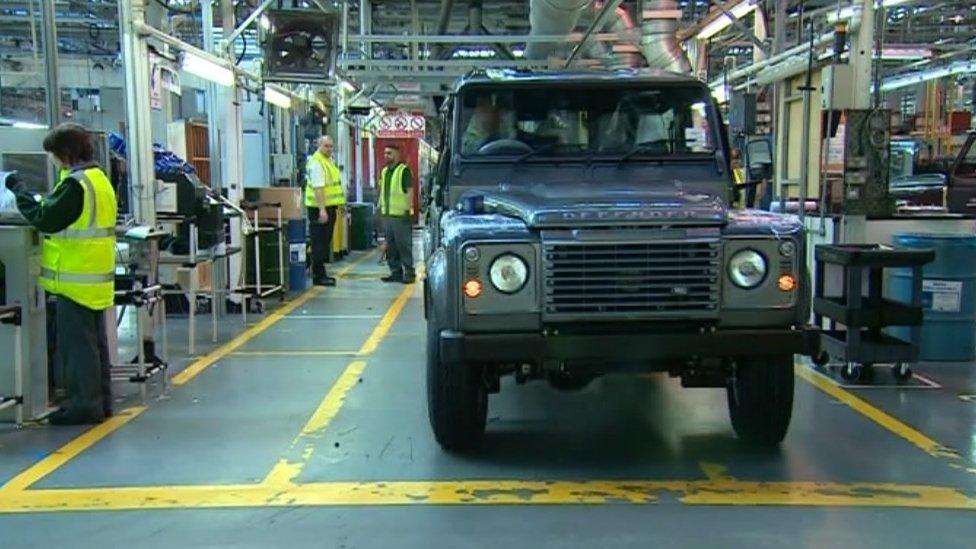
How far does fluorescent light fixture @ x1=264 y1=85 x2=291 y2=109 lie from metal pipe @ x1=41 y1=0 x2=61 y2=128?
16.8 feet

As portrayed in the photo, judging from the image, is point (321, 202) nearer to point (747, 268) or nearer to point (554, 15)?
point (554, 15)

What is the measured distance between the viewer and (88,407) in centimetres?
552

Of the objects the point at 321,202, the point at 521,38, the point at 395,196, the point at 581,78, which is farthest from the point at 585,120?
the point at 321,202

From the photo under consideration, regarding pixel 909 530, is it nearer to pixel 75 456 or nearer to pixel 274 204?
pixel 75 456

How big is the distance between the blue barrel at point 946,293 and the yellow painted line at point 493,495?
10.3ft

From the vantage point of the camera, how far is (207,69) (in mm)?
8758

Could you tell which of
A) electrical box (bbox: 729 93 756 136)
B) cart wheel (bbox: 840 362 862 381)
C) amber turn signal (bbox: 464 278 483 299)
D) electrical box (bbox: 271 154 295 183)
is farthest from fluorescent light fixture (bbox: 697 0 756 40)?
amber turn signal (bbox: 464 278 483 299)

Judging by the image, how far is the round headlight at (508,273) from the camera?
420 centimetres

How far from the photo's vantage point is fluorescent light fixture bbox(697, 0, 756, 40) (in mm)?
9883

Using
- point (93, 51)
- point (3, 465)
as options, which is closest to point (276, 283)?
point (3, 465)

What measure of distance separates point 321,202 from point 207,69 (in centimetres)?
338

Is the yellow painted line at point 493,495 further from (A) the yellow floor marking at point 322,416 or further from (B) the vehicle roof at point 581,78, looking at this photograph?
(B) the vehicle roof at point 581,78

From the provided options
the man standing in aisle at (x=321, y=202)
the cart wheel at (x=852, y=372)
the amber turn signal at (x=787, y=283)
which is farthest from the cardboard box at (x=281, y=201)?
the amber turn signal at (x=787, y=283)

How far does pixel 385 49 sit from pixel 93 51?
5703 mm
